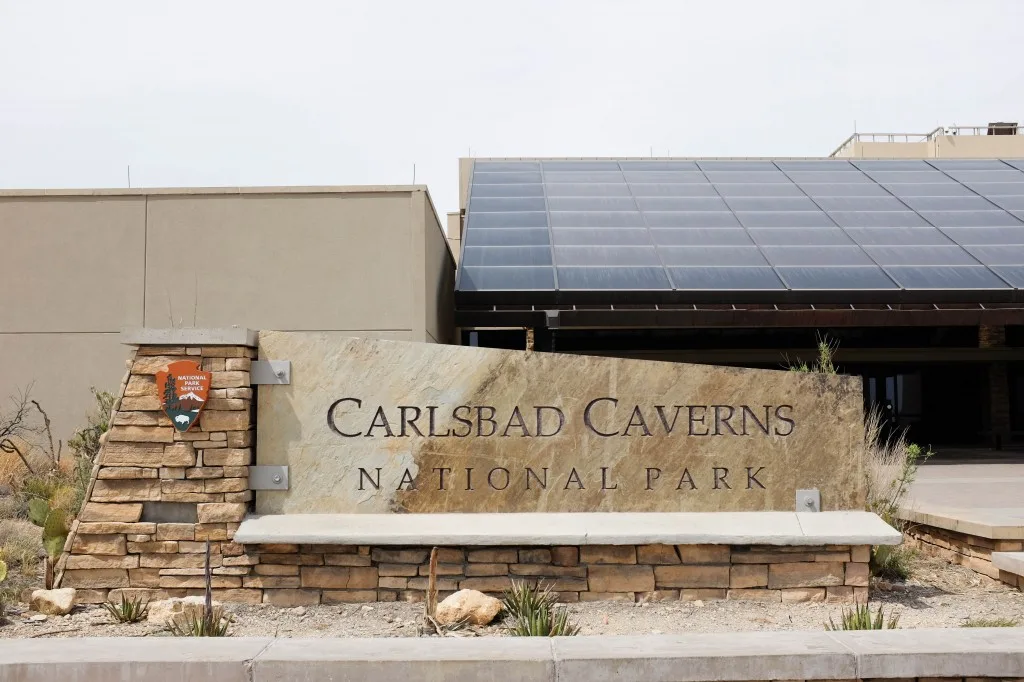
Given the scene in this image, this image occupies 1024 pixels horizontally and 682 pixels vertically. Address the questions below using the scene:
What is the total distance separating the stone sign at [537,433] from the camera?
7320 mm

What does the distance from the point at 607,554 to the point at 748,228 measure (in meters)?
11.9

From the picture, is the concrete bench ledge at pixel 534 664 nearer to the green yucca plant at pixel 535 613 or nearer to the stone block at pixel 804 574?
the green yucca plant at pixel 535 613

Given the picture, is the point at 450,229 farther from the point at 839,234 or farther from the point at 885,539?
the point at 885,539

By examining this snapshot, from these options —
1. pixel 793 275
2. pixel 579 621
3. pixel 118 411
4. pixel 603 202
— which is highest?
pixel 603 202

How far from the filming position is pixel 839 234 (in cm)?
1709

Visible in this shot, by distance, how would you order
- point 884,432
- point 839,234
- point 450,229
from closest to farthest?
point 839,234
point 884,432
point 450,229

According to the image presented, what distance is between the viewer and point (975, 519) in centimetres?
827

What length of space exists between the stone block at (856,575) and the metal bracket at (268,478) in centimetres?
465

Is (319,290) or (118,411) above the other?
(319,290)

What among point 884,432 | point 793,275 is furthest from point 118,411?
point 884,432

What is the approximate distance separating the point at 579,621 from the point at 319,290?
7733 millimetres

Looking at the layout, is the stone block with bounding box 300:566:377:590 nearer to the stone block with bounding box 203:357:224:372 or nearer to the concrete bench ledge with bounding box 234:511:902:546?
the concrete bench ledge with bounding box 234:511:902:546

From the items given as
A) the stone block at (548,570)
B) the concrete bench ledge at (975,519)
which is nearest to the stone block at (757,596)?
the stone block at (548,570)

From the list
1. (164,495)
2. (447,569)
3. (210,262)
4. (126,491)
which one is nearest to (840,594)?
(447,569)
